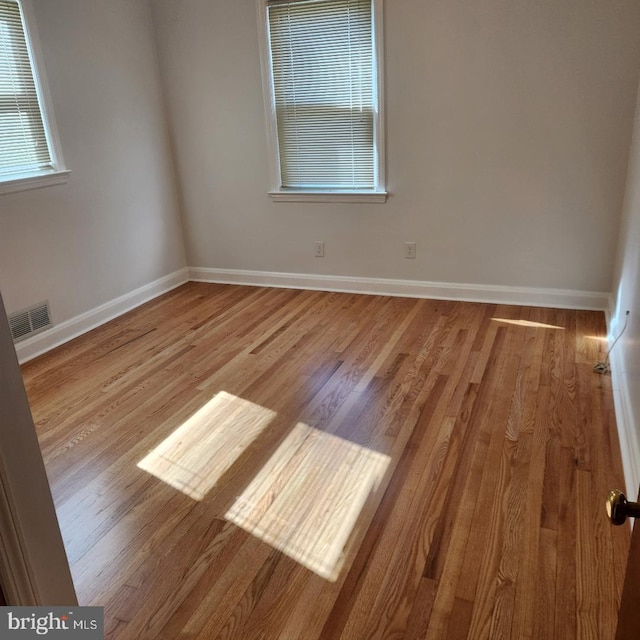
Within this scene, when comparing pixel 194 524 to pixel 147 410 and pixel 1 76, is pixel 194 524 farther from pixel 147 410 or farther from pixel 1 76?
pixel 1 76

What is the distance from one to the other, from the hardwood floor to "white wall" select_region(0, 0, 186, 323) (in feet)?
1.69

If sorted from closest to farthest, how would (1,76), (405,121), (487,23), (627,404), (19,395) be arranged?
(19,395) < (627,404) < (1,76) < (487,23) < (405,121)

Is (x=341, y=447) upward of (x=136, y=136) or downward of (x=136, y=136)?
downward

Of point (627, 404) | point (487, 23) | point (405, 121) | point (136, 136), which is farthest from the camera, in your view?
point (136, 136)

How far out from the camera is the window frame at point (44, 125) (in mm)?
3299

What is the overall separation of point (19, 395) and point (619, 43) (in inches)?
146

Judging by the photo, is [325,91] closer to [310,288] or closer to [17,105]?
[310,288]

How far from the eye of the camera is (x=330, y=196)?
4.29 metres

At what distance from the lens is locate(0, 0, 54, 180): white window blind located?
10.7ft

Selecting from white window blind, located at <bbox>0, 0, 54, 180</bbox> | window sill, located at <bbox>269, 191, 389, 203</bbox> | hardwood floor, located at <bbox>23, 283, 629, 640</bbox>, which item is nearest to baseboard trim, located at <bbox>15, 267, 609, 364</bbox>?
hardwood floor, located at <bbox>23, 283, 629, 640</bbox>

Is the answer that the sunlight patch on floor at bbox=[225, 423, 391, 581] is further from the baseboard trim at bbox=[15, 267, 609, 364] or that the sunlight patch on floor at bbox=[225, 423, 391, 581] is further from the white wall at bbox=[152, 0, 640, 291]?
the white wall at bbox=[152, 0, 640, 291]

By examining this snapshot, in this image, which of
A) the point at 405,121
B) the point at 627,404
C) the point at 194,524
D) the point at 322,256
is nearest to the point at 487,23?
the point at 405,121

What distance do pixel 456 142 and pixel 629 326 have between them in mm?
1811

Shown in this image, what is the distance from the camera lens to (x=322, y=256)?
4500 millimetres
